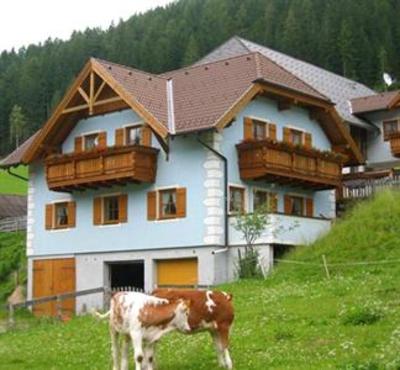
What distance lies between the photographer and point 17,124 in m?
128

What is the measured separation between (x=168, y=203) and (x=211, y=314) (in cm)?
2145

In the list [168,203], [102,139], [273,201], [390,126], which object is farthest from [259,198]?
[390,126]

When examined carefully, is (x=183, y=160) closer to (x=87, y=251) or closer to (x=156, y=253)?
(x=156, y=253)

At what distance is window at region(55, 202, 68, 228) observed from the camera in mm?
40156

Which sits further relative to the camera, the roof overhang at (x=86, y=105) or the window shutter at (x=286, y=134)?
the window shutter at (x=286, y=134)

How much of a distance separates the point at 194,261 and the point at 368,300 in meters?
14.1

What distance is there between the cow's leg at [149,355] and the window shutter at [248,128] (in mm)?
22593

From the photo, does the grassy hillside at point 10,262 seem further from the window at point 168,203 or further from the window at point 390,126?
the window at point 390,126

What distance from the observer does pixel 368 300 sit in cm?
2141

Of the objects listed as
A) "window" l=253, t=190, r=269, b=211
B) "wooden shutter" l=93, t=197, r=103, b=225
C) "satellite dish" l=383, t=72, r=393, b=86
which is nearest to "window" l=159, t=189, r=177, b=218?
"window" l=253, t=190, r=269, b=211

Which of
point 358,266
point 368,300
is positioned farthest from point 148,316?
point 358,266

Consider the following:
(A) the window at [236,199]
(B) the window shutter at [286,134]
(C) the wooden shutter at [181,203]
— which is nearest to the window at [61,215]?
(C) the wooden shutter at [181,203]

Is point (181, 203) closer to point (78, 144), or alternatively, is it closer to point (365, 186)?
point (78, 144)

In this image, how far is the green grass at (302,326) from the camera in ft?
50.2
